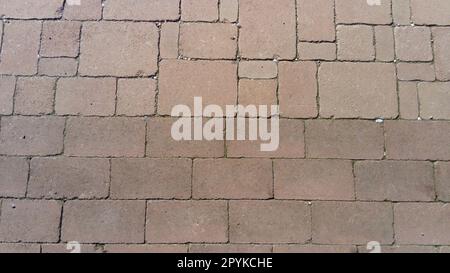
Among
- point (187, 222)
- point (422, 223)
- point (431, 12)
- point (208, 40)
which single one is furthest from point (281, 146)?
point (431, 12)

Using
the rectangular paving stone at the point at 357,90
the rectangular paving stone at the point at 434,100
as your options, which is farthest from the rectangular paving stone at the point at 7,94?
the rectangular paving stone at the point at 434,100

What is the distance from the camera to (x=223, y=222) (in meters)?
2.71

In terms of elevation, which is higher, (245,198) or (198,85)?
(198,85)

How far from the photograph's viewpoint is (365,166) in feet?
9.18

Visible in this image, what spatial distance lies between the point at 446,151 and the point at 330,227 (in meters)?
0.87

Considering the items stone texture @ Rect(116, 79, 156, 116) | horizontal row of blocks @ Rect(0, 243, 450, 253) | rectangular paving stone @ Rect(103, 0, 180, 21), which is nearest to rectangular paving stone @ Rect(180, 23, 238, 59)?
rectangular paving stone @ Rect(103, 0, 180, 21)

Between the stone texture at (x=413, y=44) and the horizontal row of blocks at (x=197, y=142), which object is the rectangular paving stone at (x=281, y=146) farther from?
the stone texture at (x=413, y=44)

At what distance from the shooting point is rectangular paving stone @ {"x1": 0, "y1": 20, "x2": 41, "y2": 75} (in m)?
2.93

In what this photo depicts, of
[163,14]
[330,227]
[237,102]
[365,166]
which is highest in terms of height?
[163,14]

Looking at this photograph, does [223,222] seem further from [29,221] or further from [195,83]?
[29,221]
